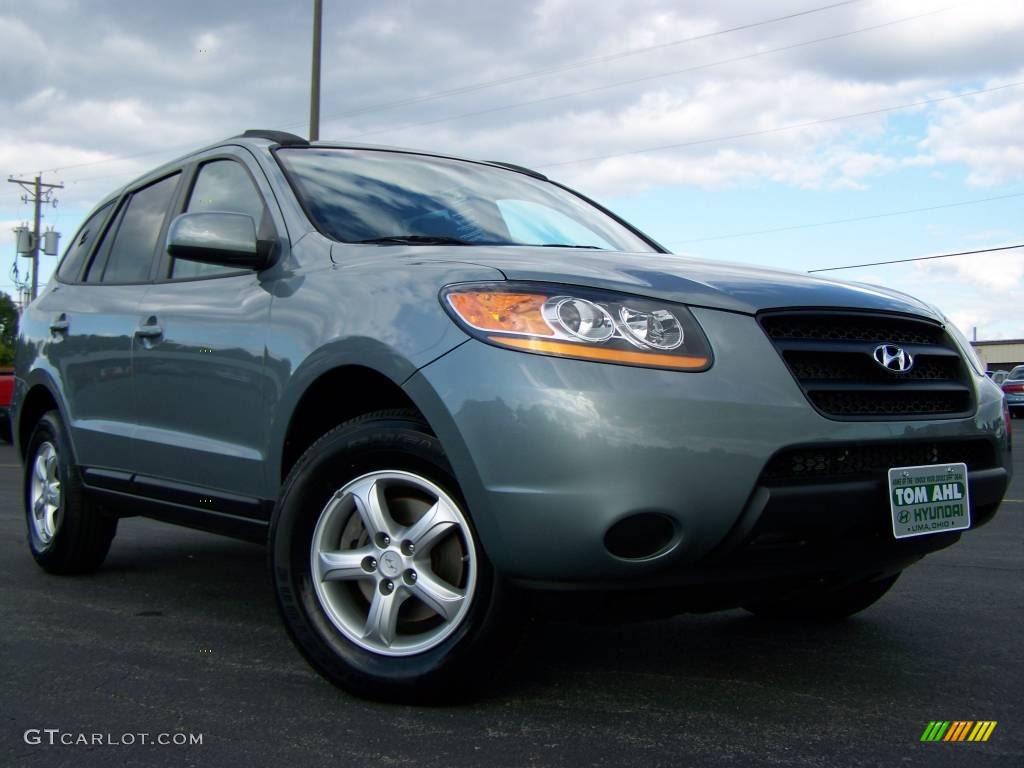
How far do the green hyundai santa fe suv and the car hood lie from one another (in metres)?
0.01

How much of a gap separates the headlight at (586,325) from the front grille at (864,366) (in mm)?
254

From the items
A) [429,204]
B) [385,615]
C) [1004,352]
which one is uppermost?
[429,204]

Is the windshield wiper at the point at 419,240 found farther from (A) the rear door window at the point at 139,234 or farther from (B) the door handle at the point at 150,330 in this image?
(A) the rear door window at the point at 139,234

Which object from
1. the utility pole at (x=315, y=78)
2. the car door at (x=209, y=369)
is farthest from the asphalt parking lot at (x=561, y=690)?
the utility pole at (x=315, y=78)

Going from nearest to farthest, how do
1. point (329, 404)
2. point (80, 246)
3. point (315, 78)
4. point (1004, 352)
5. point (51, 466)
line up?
point (329, 404), point (51, 466), point (80, 246), point (315, 78), point (1004, 352)

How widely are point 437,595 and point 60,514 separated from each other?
271 cm

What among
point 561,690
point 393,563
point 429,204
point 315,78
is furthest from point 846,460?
point 315,78

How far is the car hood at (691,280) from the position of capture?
2.78 m

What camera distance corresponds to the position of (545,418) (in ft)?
8.36

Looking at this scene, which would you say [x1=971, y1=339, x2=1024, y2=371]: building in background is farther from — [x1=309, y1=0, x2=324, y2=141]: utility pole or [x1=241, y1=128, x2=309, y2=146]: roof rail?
[x1=241, y1=128, x2=309, y2=146]: roof rail

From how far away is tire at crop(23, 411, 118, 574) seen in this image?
15.7 ft

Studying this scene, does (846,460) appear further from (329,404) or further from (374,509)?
(329,404)

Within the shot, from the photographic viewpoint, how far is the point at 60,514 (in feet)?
15.9

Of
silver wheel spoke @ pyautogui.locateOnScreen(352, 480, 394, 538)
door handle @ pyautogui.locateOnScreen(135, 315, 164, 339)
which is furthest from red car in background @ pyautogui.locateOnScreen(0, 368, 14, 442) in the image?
silver wheel spoke @ pyautogui.locateOnScreen(352, 480, 394, 538)
